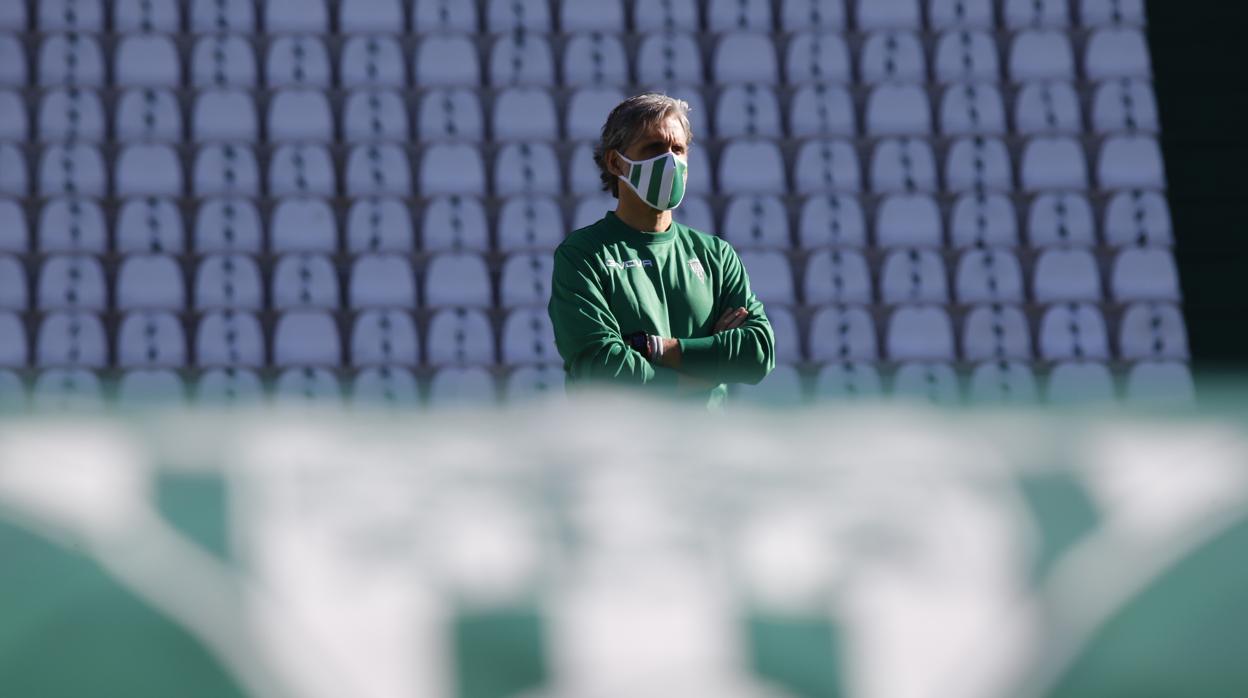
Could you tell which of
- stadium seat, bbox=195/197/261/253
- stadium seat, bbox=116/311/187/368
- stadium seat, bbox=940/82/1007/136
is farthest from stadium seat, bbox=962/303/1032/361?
stadium seat, bbox=116/311/187/368

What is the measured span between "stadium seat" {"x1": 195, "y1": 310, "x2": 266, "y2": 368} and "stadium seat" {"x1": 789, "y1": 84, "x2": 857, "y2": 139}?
2590 mm

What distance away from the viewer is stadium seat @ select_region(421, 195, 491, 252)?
248 inches

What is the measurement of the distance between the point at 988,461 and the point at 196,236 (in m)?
5.56

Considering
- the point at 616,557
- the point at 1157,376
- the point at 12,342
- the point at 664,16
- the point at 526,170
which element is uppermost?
the point at 664,16

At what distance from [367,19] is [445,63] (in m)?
0.47

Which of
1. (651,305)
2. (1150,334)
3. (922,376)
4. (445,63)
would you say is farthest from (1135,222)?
(651,305)

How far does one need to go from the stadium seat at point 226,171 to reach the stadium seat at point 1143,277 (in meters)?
3.80

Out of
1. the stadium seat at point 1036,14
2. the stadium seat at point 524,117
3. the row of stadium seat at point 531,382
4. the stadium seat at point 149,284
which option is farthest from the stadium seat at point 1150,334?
the stadium seat at point 149,284

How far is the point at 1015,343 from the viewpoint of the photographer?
6195mm

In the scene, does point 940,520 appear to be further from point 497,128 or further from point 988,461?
point 497,128

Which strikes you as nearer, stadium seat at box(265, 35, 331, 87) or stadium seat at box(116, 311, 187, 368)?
stadium seat at box(116, 311, 187, 368)

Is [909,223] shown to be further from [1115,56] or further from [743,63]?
[1115,56]

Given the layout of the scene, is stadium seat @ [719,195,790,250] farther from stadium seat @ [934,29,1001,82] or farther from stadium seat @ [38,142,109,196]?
stadium seat @ [38,142,109,196]

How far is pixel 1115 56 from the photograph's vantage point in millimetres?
6957
